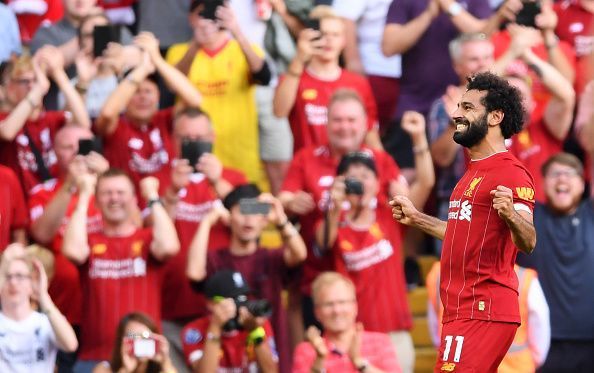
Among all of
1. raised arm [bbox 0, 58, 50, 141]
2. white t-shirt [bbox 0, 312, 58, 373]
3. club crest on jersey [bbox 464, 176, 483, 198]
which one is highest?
club crest on jersey [bbox 464, 176, 483, 198]

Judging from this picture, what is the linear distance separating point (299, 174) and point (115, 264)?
1.48 m

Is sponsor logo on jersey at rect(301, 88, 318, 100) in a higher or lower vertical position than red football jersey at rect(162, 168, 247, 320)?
higher

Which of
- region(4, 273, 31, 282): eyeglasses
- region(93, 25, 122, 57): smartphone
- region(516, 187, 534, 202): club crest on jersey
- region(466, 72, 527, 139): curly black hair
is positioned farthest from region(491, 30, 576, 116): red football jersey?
region(516, 187, 534, 202): club crest on jersey

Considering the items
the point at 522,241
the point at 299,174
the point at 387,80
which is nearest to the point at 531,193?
the point at 522,241

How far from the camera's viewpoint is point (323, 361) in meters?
9.23

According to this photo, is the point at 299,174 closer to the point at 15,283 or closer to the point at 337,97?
the point at 337,97

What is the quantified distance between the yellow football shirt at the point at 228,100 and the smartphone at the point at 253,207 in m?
1.69

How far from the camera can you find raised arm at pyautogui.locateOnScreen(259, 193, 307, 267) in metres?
9.96

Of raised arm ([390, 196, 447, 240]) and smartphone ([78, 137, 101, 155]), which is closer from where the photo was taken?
raised arm ([390, 196, 447, 240])

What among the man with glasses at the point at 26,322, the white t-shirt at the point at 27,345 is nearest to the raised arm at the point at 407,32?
the man with glasses at the point at 26,322

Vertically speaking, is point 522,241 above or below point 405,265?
above

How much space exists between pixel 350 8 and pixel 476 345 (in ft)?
18.3

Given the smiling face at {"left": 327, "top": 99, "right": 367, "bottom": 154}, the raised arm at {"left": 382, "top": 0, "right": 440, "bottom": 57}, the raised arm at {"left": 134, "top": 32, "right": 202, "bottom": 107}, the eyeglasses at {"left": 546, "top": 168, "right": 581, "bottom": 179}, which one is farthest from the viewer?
the raised arm at {"left": 382, "top": 0, "right": 440, "bottom": 57}

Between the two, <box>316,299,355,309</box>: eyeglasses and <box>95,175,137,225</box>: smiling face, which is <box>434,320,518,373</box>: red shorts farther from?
<box>95,175,137,225</box>: smiling face
